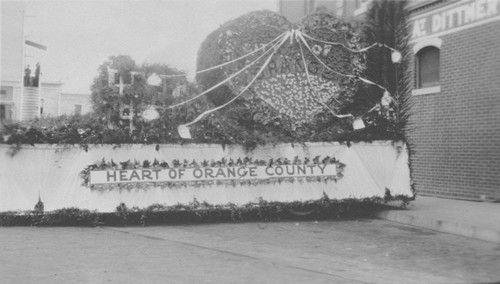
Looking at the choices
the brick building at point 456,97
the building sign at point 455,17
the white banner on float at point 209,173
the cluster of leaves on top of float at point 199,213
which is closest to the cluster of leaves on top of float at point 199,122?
the white banner on float at point 209,173

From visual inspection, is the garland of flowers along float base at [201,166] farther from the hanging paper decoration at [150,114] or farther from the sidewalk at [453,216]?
the sidewalk at [453,216]

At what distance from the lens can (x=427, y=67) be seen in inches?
525

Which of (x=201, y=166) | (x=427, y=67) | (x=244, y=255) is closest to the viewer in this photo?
(x=244, y=255)

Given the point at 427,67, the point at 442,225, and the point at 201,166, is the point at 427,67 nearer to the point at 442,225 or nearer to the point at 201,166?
the point at 442,225

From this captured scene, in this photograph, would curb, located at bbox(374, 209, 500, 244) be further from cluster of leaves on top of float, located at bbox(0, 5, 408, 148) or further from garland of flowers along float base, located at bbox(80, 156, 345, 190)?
cluster of leaves on top of float, located at bbox(0, 5, 408, 148)

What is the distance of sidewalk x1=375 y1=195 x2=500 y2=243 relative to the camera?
8.17m

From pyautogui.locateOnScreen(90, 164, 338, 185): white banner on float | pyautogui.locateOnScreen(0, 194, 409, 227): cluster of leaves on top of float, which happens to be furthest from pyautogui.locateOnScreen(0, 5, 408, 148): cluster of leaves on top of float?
pyautogui.locateOnScreen(0, 194, 409, 227): cluster of leaves on top of float

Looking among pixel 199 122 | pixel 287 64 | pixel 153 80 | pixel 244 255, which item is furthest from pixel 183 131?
pixel 244 255

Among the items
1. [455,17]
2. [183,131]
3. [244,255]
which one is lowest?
[244,255]

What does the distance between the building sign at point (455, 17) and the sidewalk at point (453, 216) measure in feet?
13.1

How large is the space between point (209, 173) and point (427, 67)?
6951mm

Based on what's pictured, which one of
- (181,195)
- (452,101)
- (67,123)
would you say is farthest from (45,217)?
(452,101)

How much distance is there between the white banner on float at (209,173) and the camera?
8.87 meters

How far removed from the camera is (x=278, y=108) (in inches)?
396
